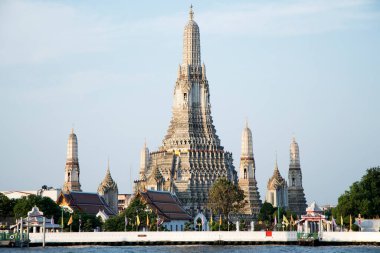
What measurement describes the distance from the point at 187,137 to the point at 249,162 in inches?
481

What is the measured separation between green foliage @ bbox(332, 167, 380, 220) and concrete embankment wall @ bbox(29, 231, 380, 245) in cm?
1663

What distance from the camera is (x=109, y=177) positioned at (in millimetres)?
188375

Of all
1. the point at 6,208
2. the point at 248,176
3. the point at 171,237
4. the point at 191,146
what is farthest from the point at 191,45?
the point at 171,237

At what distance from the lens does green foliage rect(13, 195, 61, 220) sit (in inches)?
5541

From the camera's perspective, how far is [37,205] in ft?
461

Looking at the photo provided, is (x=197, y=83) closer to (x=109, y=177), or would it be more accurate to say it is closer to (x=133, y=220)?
(x=109, y=177)

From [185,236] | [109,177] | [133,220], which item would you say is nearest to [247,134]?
[109,177]

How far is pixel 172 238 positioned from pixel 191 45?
79.8 meters

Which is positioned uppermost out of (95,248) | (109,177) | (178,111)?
(178,111)

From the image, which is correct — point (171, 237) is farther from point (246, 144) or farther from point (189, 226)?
point (246, 144)

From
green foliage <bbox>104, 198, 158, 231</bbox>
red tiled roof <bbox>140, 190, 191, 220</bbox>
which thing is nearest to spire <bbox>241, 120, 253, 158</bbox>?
red tiled roof <bbox>140, 190, 191, 220</bbox>

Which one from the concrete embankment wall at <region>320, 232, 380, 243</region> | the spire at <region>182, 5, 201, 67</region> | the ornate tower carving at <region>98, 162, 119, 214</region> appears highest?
the spire at <region>182, 5, 201, 67</region>

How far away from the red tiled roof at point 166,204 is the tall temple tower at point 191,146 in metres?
15.6

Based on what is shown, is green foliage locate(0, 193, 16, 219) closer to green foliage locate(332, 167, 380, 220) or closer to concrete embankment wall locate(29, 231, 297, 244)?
concrete embankment wall locate(29, 231, 297, 244)
